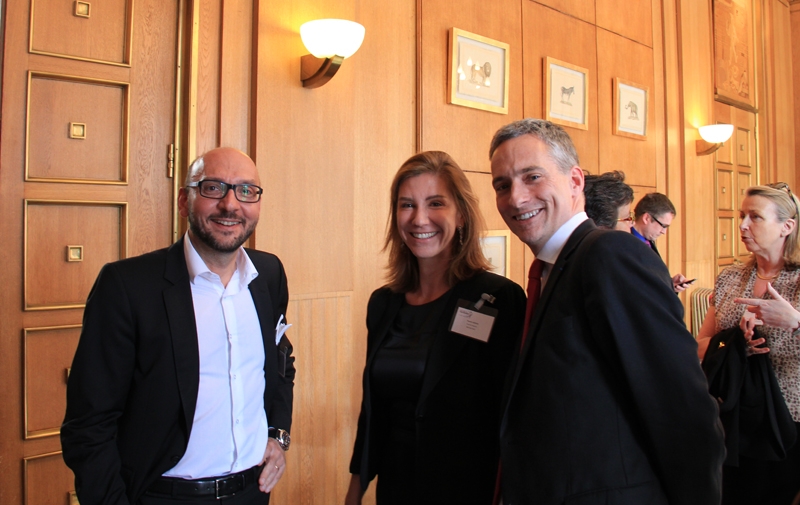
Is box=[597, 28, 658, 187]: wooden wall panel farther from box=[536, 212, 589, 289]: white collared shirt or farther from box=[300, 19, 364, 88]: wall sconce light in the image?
box=[536, 212, 589, 289]: white collared shirt

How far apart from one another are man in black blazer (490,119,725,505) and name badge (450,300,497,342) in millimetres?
335

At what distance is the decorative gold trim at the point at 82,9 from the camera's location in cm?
261

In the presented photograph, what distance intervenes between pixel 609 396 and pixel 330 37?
97.4 inches

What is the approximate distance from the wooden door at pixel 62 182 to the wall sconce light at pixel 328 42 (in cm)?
74

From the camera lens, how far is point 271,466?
1889mm

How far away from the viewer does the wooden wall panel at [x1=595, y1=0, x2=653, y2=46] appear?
5629 mm

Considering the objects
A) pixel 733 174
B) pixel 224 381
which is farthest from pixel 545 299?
pixel 733 174

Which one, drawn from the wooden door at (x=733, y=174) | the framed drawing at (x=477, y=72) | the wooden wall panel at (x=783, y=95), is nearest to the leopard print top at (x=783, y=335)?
the framed drawing at (x=477, y=72)

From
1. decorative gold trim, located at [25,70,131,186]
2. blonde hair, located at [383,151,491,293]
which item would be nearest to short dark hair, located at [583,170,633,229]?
blonde hair, located at [383,151,491,293]

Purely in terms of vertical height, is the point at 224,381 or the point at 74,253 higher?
the point at 74,253

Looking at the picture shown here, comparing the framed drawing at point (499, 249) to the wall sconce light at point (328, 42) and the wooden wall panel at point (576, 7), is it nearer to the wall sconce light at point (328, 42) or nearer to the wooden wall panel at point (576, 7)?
the wall sconce light at point (328, 42)

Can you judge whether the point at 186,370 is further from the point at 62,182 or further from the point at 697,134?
the point at 697,134

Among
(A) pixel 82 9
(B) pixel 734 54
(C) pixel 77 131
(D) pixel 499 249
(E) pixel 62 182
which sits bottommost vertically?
(D) pixel 499 249

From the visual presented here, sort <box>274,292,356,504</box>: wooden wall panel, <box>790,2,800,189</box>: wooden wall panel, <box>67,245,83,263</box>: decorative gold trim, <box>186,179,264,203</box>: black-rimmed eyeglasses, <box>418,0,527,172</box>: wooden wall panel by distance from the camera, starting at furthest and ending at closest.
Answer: <box>790,2,800,189</box>: wooden wall panel, <box>418,0,527,172</box>: wooden wall panel, <box>274,292,356,504</box>: wooden wall panel, <box>67,245,83,263</box>: decorative gold trim, <box>186,179,264,203</box>: black-rimmed eyeglasses
